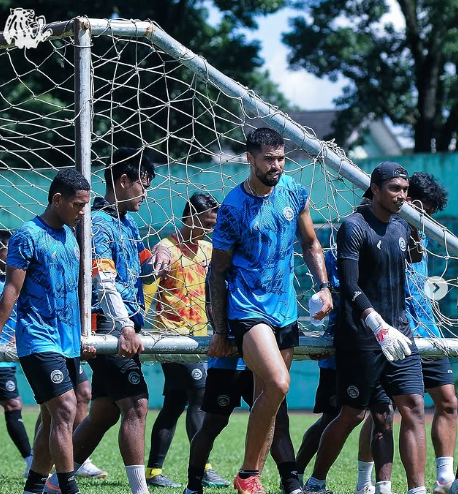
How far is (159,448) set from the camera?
844cm

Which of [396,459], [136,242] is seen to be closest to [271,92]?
[396,459]

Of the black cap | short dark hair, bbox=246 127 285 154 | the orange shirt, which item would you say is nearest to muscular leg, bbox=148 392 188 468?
the orange shirt

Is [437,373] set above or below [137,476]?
above

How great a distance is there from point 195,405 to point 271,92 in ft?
96.0

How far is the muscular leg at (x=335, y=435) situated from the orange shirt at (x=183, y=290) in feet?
5.97

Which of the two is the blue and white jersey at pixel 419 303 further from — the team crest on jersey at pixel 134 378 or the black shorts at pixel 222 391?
the team crest on jersey at pixel 134 378

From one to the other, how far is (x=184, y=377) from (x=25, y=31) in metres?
3.20

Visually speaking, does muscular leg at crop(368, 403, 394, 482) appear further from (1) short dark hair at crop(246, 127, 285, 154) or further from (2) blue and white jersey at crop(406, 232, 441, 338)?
(1) short dark hair at crop(246, 127, 285, 154)

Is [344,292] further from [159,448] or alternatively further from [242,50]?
[242,50]

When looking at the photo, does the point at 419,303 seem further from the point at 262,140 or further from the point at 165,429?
the point at 165,429

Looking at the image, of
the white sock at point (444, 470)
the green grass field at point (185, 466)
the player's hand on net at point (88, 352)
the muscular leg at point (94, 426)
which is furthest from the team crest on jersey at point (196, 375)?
the player's hand on net at point (88, 352)

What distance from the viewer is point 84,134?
265 inches

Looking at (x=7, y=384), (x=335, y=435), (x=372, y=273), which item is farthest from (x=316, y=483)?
(x=7, y=384)

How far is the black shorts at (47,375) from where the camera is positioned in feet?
19.3
